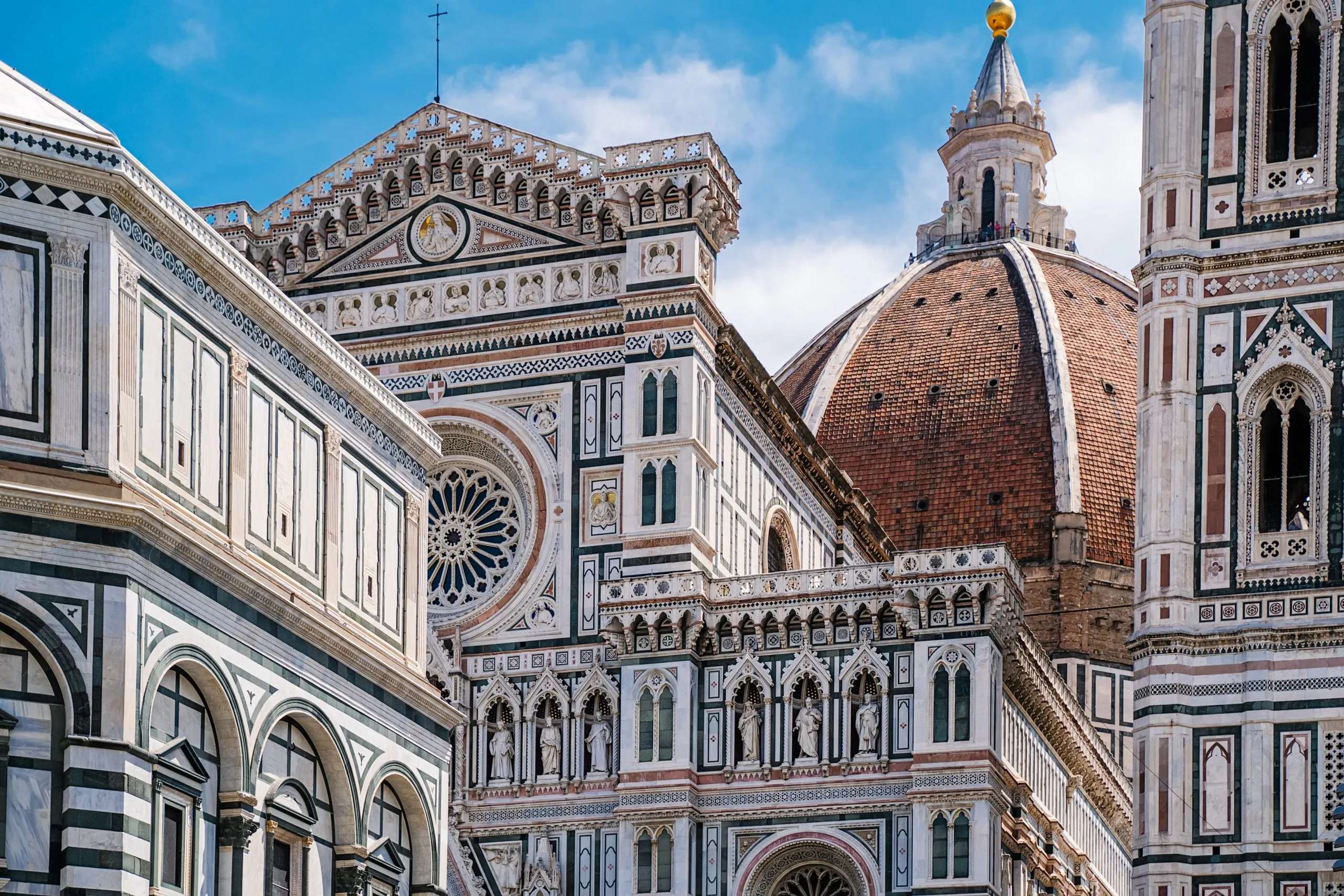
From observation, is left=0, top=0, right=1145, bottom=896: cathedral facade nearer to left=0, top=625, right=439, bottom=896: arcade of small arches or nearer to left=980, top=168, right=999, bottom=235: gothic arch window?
left=0, top=625, right=439, bottom=896: arcade of small arches

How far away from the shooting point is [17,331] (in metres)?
20.2

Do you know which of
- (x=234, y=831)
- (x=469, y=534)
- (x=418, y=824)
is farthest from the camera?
(x=469, y=534)

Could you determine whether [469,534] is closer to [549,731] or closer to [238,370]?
[549,731]

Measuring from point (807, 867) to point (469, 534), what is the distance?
7853mm

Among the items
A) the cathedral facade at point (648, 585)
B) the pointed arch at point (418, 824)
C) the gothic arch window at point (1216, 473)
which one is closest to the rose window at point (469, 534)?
the cathedral facade at point (648, 585)

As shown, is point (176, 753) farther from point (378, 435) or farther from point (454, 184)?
point (454, 184)

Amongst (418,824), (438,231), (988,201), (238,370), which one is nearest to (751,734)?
(438,231)

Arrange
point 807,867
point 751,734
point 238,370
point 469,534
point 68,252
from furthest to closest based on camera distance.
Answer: point 469,534
point 751,734
point 807,867
point 238,370
point 68,252

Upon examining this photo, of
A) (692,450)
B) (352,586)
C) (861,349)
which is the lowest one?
(352,586)

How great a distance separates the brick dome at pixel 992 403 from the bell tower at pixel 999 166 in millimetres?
2087

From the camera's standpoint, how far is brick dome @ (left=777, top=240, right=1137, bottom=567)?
7550 centimetres

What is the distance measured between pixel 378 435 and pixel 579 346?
60.6 ft

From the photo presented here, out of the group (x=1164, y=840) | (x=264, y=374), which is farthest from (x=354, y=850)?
(x=1164, y=840)

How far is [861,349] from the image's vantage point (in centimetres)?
8231
